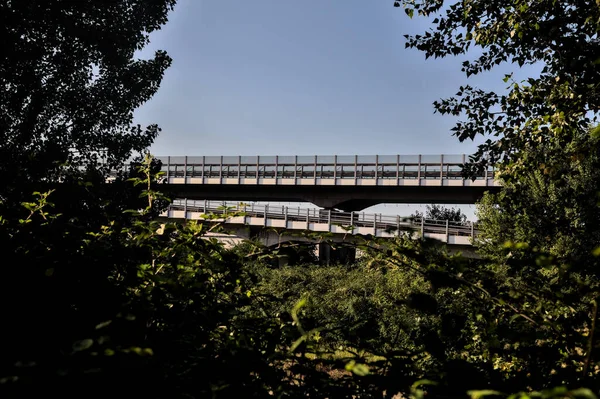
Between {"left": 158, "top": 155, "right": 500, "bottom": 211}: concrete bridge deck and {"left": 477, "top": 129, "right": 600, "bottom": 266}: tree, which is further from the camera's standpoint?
{"left": 158, "top": 155, "right": 500, "bottom": 211}: concrete bridge deck

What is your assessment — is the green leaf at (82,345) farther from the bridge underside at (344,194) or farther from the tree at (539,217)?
the bridge underside at (344,194)

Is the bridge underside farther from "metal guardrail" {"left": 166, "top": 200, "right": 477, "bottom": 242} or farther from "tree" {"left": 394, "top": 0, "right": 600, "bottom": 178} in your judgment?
"tree" {"left": 394, "top": 0, "right": 600, "bottom": 178}

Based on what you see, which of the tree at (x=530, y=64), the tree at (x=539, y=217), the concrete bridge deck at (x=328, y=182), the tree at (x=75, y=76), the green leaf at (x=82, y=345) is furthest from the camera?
the concrete bridge deck at (x=328, y=182)

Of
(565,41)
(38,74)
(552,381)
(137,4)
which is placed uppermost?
(137,4)

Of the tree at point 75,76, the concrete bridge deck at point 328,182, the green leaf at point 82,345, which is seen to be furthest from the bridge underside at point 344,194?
the green leaf at point 82,345

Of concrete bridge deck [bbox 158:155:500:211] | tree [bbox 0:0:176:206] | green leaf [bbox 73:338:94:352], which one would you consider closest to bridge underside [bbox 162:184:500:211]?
concrete bridge deck [bbox 158:155:500:211]

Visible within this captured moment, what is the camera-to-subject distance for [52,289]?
1.99m

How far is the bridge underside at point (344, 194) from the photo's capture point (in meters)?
42.7

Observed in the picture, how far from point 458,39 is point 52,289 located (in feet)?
29.1

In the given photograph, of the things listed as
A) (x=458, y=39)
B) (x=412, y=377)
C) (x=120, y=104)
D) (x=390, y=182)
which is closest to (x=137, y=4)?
(x=120, y=104)

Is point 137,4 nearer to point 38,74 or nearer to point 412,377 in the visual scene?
point 38,74

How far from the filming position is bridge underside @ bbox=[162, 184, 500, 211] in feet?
140

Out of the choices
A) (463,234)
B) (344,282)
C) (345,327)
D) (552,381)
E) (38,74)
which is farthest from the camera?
(463,234)

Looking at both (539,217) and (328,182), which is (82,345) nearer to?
(539,217)
